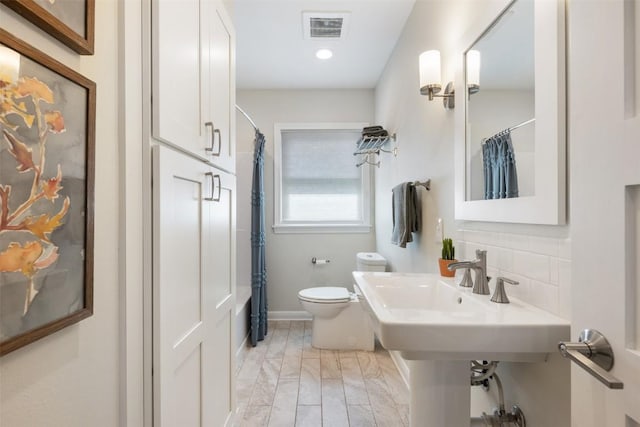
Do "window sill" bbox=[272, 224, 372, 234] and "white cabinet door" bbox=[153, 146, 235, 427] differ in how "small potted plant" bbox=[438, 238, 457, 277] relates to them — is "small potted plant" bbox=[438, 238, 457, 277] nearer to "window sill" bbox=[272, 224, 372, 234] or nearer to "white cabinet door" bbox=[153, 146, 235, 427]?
"white cabinet door" bbox=[153, 146, 235, 427]

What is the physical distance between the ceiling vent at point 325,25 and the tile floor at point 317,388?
257 centimetres

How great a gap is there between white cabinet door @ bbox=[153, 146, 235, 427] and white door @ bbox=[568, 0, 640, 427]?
38.7 inches

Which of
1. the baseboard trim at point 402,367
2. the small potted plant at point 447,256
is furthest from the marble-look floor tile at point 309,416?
the small potted plant at point 447,256

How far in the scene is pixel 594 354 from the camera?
0.58 meters

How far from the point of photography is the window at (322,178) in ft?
12.1

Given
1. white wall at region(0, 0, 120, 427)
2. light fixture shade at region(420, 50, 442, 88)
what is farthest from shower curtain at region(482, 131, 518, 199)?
white wall at region(0, 0, 120, 427)

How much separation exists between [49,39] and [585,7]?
973mm

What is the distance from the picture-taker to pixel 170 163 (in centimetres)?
99

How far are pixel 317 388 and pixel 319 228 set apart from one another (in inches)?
68.2

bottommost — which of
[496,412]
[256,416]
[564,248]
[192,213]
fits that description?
[256,416]

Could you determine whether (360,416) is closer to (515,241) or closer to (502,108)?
(515,241)

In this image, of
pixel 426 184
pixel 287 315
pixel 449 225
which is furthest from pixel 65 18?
pixel 287 315

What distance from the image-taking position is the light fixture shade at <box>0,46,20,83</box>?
48 centimetres

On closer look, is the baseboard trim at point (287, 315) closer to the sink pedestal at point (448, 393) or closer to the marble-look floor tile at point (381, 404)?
the marble-look floor tile at point (381, 404)
